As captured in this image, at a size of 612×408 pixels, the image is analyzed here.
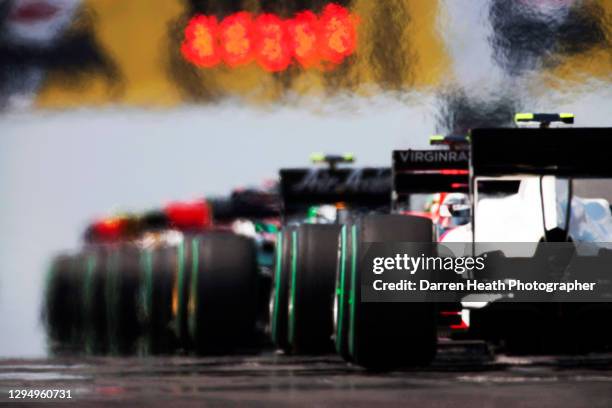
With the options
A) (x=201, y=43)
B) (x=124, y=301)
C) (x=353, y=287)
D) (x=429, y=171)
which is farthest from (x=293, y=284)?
(x=429, y=171)

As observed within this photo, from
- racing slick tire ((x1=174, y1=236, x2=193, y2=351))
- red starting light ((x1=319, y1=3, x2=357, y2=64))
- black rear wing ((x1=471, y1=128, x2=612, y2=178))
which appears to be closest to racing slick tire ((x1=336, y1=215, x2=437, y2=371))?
black rear wing ((x1=471, y1=128, x2=612, y2=178))

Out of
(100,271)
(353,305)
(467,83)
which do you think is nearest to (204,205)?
(100,271)

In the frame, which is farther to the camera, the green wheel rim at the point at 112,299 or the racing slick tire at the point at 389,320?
the green wheel rim at the point at 112,299

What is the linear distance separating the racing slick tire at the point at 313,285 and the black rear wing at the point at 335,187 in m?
8.72

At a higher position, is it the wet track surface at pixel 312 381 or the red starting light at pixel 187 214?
the red starting light at pixel 187 214

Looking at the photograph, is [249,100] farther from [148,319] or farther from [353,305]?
[353,305]

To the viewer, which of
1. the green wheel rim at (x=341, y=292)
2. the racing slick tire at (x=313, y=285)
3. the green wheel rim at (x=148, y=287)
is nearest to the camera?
the green wheel rim at (x=341, y=292)

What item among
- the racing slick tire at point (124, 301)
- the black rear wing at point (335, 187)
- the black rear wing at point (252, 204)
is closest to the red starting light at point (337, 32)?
the racing slick tire at point (124, 301)

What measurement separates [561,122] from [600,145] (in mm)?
1094

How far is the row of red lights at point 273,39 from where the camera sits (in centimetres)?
2036

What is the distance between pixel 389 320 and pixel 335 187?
12704 mm

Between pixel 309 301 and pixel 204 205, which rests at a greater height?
pixel 204 205

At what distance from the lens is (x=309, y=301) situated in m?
18.0

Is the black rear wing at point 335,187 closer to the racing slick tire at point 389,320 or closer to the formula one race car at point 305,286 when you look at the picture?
the formula one race car at point 305,286
